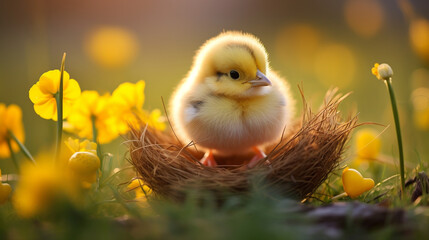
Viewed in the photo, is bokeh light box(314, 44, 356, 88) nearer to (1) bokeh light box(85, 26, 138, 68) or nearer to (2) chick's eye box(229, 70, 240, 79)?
(1) bokeh light box(85, 26, 138, 68)

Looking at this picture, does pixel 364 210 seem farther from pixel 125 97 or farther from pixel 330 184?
pixel 125 97

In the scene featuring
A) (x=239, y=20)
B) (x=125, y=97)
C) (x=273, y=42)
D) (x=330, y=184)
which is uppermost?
(x=239, y=20)

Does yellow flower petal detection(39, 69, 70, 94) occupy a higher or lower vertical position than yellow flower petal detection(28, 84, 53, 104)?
higher

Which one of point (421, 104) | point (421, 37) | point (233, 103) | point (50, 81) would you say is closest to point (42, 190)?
point (50, 81)

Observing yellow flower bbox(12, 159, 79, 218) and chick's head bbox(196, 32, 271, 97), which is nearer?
yellow flower bbox(12, 159, 79, 218)

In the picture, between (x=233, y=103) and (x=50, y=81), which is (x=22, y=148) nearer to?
(x=50, y=81)

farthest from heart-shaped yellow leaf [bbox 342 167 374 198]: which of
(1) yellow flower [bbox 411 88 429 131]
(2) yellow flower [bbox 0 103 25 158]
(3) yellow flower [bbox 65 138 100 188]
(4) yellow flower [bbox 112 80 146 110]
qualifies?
(2) yellow flower [bbox 0 103 25 158]

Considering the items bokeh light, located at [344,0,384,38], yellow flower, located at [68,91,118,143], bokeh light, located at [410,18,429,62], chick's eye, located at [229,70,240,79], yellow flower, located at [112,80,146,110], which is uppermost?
bokeh light, located at [344,0,384,38]

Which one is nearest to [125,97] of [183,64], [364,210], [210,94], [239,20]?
[210,94]
